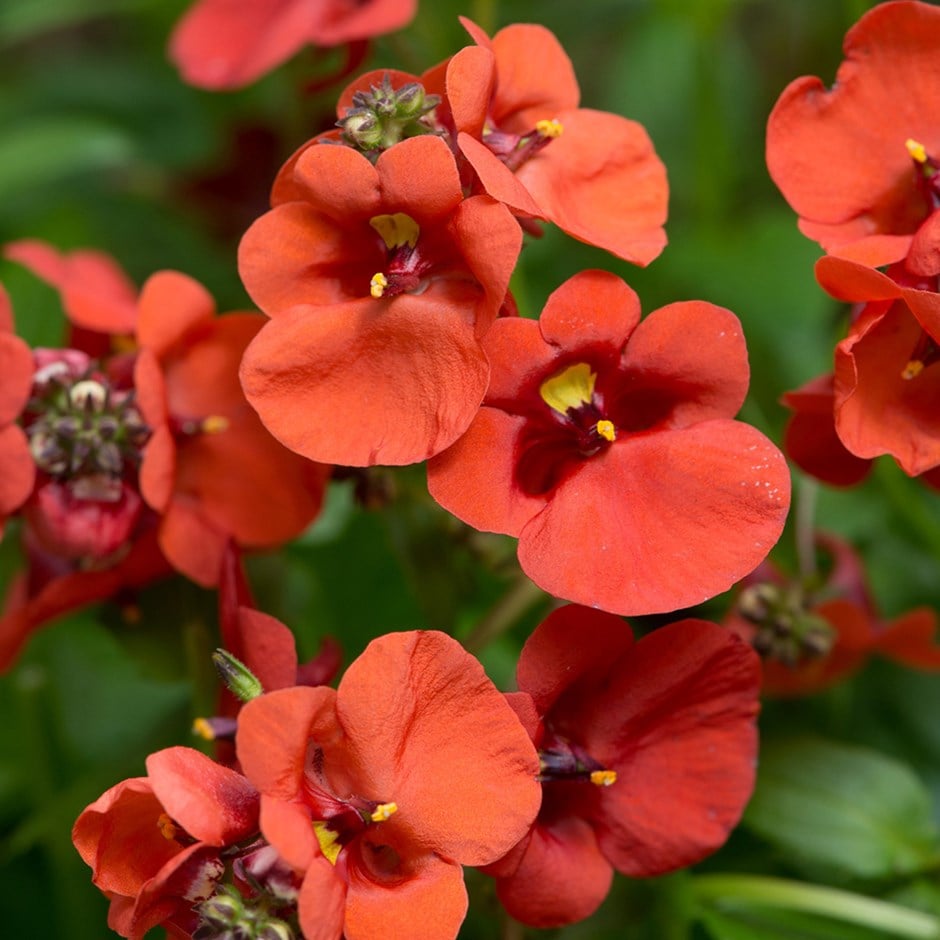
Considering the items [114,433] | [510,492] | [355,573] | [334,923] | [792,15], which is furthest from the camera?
[792,15]

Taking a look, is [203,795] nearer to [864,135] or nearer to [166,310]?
[166,310]

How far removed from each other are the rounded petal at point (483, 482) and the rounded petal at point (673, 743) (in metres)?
0.10

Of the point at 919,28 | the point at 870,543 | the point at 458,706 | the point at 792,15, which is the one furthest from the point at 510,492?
the point at 792,15

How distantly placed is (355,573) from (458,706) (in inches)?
17.0

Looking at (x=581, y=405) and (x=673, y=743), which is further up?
(x=581, y=405)

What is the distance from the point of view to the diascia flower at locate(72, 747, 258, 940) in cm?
57

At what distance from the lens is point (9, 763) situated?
3.63 ft

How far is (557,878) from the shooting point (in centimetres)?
70

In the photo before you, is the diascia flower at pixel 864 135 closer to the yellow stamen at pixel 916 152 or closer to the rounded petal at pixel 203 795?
the yellow stamen at pixel 916 152

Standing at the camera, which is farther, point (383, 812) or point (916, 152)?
point (916, 152)

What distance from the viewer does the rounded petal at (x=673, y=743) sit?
2.34 feet

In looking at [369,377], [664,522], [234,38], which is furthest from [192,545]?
[234,38]

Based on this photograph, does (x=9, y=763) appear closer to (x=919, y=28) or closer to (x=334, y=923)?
(x=334, y=923)

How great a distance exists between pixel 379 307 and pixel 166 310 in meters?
0.19
